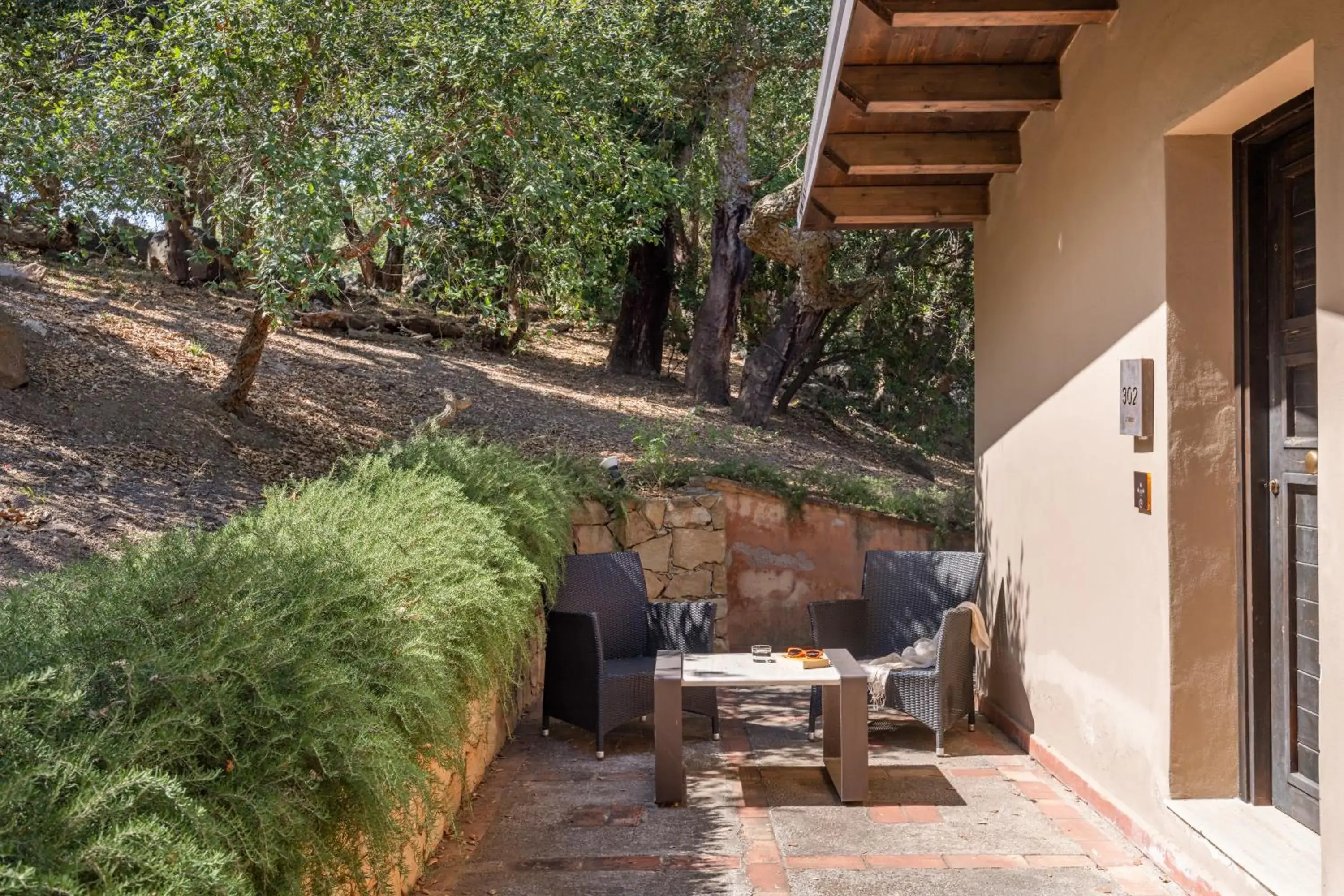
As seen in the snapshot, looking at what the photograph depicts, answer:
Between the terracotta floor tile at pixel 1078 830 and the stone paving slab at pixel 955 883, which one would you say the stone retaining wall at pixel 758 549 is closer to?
the terracotta floor tile at pixel 1078 830

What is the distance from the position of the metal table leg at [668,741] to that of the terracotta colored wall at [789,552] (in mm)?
3057

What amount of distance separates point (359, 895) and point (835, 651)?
3.14 m

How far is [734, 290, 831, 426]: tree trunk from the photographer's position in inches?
500

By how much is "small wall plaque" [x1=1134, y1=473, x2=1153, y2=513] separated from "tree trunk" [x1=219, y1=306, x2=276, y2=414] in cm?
614

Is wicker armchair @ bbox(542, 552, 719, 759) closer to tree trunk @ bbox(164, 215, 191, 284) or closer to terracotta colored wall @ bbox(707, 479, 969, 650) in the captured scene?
terracotta colored wall @ bbox(707, 479, 969, 650)

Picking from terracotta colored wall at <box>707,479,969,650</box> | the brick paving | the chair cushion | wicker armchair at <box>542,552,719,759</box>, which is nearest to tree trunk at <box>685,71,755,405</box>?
terracotta colored wall at <box>707,479,969,650</box>

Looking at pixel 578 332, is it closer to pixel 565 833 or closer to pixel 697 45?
pixel 697 45

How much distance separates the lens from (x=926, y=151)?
5645 millimetres

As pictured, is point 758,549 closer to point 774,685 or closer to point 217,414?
point 774,685

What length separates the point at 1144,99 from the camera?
395 centimetres

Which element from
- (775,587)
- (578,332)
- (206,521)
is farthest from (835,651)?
(578,332)

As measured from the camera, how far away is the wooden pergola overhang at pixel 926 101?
420 cm

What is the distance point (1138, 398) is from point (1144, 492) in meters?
0.34

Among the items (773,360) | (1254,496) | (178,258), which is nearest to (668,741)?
(1254,496)
